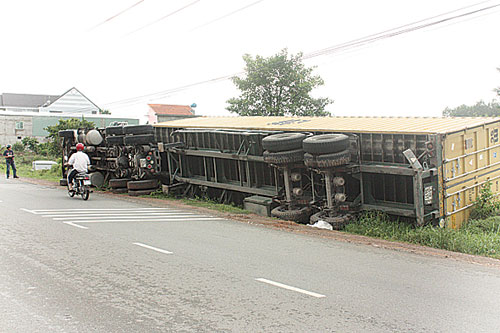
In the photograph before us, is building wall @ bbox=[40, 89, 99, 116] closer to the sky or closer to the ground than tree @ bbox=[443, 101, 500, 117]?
closer to the sky

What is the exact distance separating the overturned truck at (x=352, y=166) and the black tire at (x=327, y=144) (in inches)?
1.0

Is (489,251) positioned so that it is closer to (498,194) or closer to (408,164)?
(408,164)

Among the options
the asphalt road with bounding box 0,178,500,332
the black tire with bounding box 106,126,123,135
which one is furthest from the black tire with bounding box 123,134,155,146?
the asphalt road with bounding box 0,178,500,332

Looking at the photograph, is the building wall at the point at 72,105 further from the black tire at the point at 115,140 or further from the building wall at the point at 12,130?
the black tire at the point at 115,140

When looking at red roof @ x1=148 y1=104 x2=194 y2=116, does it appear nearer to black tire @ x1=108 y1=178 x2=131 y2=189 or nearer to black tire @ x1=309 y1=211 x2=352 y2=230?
black tire @ x1=108 y1=178 x2=131 y2=189

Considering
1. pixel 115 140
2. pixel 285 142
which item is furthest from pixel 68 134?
pixel 285 142

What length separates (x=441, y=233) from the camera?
1079cm

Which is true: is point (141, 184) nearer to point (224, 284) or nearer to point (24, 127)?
point (224, 284)

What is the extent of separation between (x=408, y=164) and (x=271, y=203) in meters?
4.28

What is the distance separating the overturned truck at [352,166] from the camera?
39.7ft

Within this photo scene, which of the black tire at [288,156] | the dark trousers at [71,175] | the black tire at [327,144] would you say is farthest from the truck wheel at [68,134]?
the black tire at [327,144]

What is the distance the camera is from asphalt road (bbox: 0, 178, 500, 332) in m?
5.68

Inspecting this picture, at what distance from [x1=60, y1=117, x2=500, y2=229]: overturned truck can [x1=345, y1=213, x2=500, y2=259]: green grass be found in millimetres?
295

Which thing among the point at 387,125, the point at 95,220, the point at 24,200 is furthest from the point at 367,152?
the point at 24,200
